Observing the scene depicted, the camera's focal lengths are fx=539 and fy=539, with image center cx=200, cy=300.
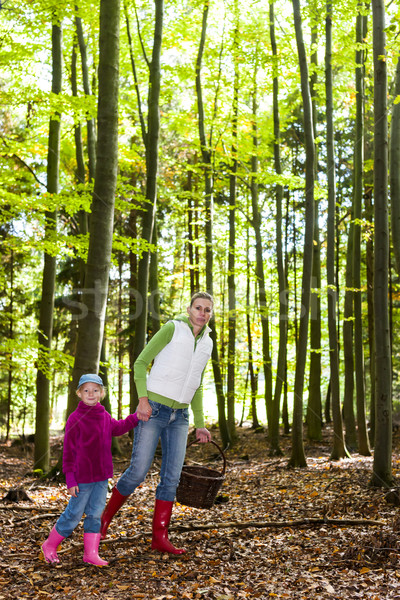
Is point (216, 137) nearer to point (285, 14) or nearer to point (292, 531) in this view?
point (285, 14)

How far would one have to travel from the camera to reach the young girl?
12.4 feet

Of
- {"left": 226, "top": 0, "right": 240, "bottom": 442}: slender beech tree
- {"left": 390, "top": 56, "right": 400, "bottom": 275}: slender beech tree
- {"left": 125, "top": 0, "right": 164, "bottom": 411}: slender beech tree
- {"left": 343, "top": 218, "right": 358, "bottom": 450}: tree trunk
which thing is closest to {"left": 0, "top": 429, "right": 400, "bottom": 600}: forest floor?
{"left": 390, "top": 56, "right": 400, "bottom": 275}: slender beech tree

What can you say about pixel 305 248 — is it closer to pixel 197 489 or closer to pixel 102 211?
pixel 102 211

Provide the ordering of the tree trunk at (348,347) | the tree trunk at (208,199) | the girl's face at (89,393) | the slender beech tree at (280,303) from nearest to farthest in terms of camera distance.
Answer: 1. the girl's face at (89,393)
2. the tree trunk at (348,347)
3. the slender beech tree at (280,303)
4. the tree trunk at (208,199)

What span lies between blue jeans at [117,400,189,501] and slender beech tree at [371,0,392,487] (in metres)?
3.24

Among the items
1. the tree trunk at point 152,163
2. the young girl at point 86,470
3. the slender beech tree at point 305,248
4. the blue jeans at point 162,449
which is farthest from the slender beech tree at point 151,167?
the young girl at point 86,470

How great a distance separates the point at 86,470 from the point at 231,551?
1.34 meters

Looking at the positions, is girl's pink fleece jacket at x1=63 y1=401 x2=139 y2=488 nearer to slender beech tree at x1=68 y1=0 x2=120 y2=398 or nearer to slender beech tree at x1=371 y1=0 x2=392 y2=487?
slender beech tree at x1=68 y1=0 x2=120 y2=398

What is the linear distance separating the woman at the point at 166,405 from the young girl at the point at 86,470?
333 millimetres

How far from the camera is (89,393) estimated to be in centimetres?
388

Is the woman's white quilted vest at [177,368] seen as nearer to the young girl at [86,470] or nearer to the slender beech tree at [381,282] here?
the young girl at [86,470]

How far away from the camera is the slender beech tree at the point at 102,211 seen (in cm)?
627

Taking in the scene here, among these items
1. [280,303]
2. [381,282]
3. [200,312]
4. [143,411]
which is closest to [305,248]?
[280,303]

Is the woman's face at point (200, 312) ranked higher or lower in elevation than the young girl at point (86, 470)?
higher
